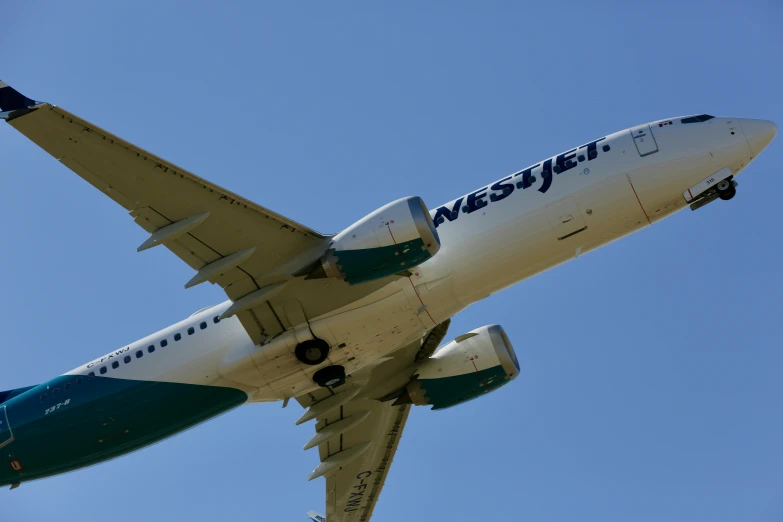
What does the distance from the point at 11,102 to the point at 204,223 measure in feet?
23.6

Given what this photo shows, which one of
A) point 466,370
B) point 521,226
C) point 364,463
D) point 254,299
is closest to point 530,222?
point 521,226

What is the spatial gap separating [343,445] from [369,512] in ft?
12.3

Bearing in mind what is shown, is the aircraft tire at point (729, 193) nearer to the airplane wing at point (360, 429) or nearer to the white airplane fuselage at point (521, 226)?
the white airplane fuselage at point (521, 226)

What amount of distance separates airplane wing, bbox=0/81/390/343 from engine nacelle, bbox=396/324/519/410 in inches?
312

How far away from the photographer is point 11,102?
98.0ft

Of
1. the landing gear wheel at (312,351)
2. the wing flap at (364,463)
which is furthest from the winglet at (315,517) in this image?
the landing gear wheel at (312,351)

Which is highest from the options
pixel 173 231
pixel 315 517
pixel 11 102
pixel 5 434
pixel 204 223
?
pixel 11 102

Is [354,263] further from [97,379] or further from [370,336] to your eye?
[97,379]

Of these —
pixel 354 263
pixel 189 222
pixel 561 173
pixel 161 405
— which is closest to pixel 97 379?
pixel 161 405

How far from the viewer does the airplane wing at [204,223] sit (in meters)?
31.1

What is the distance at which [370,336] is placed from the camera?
118ft

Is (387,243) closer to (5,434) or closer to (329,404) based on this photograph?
(329,404)

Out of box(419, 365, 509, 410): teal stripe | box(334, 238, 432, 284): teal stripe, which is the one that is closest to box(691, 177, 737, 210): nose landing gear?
box(334, 238, 432, 284): teal stripe

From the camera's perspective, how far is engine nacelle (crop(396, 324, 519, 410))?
41281mm
